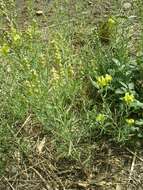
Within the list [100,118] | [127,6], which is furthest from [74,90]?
[127,6]

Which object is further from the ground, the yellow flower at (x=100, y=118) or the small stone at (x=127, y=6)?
the small stone at (x=127, y=6)

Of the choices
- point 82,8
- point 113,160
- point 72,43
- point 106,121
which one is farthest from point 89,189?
point 82,8

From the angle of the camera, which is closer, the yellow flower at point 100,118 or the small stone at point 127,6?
the yellow flower at point 100,118

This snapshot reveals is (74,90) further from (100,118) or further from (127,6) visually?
(127,6)

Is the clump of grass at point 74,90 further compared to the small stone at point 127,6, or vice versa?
the small stone at point 127,6

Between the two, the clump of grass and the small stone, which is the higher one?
the small stone

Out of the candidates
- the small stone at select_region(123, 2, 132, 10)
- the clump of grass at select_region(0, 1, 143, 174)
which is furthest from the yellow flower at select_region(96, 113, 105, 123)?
the small stone at select_region(123, 2, 132, 10)

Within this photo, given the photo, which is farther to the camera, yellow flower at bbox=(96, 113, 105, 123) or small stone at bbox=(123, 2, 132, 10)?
small stone at bbox=(123, 2, 132, 10)

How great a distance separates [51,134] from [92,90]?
0.37 meters

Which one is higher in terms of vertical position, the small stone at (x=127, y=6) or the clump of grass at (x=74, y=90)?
the small stone at (x=127, y=6)

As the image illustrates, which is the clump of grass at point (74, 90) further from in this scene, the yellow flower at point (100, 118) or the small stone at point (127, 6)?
the small stone at point (127, 6)

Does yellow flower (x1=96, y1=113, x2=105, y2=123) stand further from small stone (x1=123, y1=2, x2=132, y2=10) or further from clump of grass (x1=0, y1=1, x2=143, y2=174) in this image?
small stone (x1=123, y1=2, x2=132, y2=10)

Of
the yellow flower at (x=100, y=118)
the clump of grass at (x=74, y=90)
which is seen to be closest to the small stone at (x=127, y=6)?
the clump of grass at (x=74, y=90)

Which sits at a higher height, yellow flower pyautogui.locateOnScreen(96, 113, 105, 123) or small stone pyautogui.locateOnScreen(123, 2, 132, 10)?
small stone pyautogui.locateOnScreen(123, 2, 132, 10)
